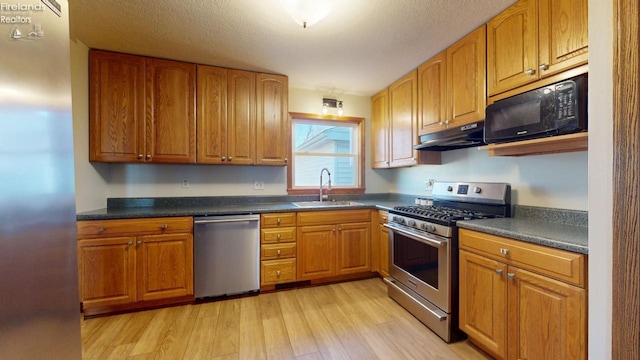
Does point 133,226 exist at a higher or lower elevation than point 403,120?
lower

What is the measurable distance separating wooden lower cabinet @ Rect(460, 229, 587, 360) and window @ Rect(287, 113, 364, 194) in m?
1.96

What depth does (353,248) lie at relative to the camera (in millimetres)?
2896

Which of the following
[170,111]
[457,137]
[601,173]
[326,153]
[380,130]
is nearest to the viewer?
[601,173]

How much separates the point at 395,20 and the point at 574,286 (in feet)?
6.43

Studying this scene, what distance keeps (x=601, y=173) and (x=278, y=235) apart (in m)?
2.36

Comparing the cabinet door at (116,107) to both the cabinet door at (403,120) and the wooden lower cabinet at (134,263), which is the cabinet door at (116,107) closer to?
the wooden lower cabinet at (134,263)

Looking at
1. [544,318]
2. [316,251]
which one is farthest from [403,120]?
[544,318]

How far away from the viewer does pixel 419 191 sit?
10.2ft

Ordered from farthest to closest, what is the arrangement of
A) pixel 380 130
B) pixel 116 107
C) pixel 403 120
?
pixel 380 130 < pixel 403 120 < pixel 116 107

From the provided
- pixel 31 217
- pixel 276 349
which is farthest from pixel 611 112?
pixel 276 349

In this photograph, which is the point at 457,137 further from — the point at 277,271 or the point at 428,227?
the point at 277,271

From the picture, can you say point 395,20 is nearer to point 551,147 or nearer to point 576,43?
point 576,43

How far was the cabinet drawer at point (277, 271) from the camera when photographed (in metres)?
2.58

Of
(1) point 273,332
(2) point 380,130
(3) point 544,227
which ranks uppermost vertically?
(2) point 380,130
